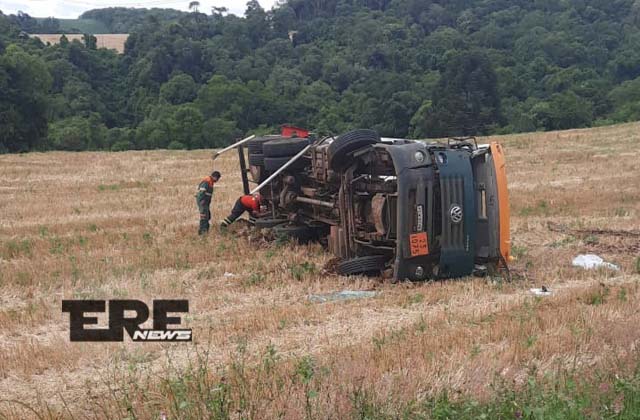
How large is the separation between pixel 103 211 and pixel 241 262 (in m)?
7.12

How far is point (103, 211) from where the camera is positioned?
16.8 meters

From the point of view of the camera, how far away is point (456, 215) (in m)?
9.19

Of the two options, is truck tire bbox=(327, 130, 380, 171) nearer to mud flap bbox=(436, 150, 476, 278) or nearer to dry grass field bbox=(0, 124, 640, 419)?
mud flap bbox=(436, 150, 476, 278)

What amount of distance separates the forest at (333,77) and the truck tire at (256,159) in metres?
39.1

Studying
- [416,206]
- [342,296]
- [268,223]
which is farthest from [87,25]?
[342,296]

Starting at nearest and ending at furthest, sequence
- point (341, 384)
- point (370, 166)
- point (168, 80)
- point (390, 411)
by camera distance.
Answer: point (390, 411) < point (341, 384) < point (370, 166) < point (168, 80)

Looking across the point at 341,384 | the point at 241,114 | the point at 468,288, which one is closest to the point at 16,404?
the point at 341,384

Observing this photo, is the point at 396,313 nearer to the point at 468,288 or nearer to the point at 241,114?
the point at 468,288

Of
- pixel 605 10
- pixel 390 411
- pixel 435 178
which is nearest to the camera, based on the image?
pixel 390 411

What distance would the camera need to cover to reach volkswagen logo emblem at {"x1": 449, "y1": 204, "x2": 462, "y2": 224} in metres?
9.17

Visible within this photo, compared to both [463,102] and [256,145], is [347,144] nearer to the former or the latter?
[256,145]

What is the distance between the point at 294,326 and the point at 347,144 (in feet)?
11.6

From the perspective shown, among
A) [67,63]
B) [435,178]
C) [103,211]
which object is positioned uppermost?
[67,63]

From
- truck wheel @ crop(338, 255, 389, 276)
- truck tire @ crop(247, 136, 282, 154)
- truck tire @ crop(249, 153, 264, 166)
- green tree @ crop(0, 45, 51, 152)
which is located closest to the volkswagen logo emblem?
truck wheel @ crop(338, 255, 389, 276)
